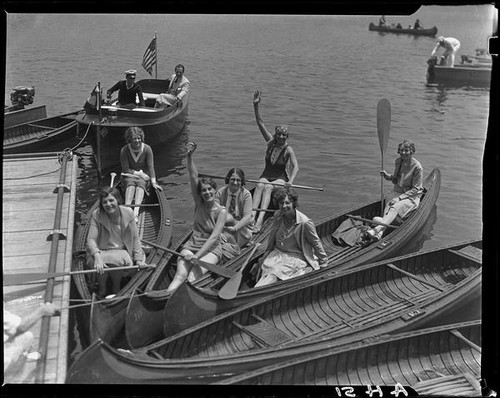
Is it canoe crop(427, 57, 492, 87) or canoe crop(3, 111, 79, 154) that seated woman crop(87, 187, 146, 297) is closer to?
canoe crop(3, 111, 79, 154)

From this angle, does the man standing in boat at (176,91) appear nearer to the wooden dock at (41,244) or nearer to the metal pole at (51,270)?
the wooden dock at (41,244)

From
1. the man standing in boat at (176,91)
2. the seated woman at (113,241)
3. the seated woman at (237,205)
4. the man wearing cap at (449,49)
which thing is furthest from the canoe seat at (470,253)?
the man wearing cap at (449,49)

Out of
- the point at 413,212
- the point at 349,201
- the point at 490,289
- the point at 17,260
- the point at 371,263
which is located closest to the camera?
the point at 490,289

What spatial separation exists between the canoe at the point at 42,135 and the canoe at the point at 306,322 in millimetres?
8248

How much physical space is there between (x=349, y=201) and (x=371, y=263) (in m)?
5.02

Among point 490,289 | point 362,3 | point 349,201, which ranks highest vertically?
point 362,3

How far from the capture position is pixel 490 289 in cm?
701

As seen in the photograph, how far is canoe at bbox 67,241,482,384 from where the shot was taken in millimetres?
6336

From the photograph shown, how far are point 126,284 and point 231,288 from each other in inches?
51.8

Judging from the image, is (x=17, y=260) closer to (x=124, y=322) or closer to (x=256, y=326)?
(x=124, y=322)

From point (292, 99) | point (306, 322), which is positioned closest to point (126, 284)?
point (306, 322)


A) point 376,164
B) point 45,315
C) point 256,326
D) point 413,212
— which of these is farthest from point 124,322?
point 376,164

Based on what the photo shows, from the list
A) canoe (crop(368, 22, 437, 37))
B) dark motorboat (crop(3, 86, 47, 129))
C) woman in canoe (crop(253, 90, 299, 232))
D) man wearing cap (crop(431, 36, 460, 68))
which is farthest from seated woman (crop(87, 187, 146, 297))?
canoe (crop(368, 22, 437, 37))

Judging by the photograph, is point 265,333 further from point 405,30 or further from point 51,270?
point 405,30
